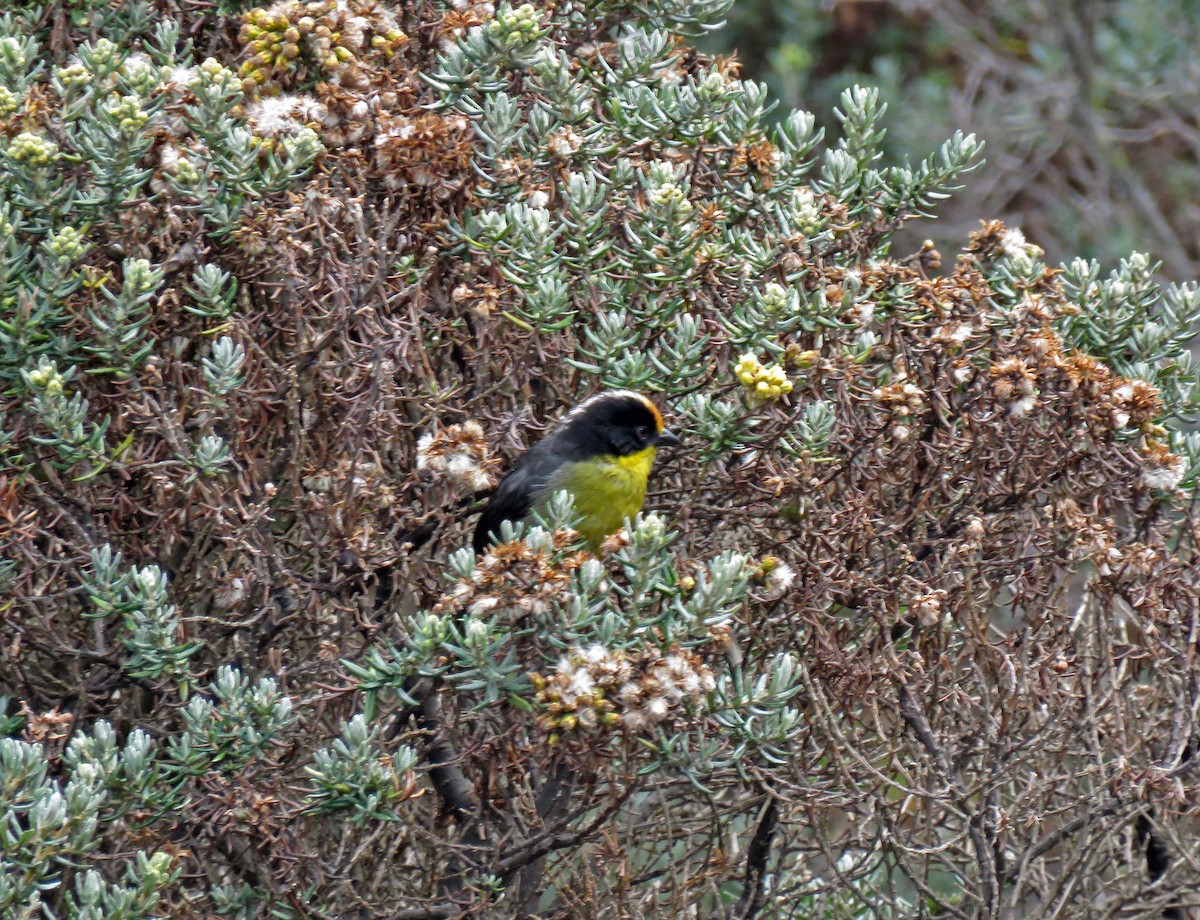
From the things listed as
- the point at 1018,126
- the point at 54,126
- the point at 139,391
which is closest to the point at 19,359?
Answer: the point at 139,391

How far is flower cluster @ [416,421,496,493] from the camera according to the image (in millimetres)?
3699

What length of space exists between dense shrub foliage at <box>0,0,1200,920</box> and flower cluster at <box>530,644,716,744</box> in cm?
6

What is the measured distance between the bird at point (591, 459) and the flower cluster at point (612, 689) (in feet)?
2.86

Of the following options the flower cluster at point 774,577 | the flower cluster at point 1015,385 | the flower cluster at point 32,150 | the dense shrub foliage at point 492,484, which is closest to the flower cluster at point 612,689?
the dense shrub foliage at point 492,484

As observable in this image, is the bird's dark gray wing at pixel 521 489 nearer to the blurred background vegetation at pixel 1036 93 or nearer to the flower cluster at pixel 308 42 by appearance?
the flower cluster at pixel 308 42

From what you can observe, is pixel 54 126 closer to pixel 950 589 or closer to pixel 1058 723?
pixel 950 589

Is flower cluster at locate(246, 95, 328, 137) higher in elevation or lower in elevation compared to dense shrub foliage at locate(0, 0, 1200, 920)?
higher

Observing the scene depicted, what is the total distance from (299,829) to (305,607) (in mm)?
527

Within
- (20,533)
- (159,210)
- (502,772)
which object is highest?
(159,210)

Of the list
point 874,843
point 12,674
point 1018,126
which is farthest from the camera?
point 1018,126

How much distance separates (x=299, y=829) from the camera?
3762 mm

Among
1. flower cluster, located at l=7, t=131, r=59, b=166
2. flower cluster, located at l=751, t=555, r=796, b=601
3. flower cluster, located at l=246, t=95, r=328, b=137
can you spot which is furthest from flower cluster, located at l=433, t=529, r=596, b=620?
flower cluster, located at l=7, t=131, r=59, b=166

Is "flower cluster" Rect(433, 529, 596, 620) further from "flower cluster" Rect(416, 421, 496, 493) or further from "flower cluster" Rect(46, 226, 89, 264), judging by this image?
"flower cluster" Rect(46, 226, 89, 264)

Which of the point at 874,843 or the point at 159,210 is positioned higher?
the point at 159,210
